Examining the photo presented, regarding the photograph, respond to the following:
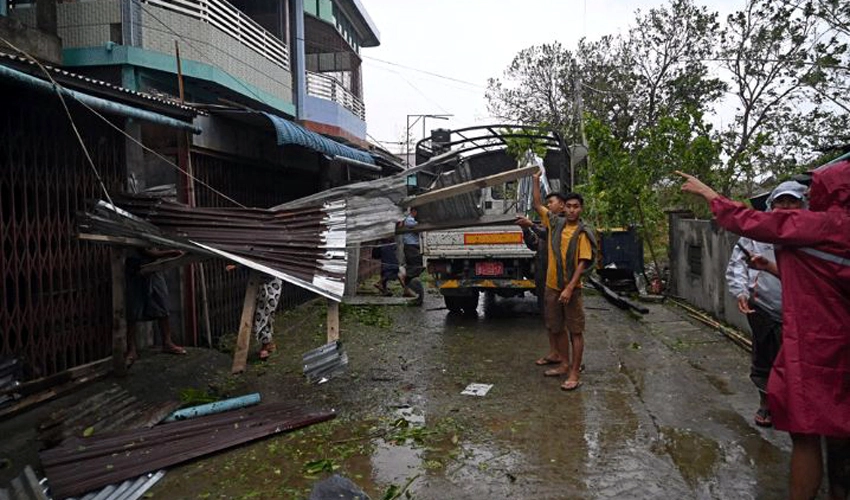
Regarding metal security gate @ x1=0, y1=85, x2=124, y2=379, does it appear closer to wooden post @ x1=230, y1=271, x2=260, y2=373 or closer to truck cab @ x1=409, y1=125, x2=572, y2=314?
wooden post @ x1=230, y1=271, x2=260, y2=373

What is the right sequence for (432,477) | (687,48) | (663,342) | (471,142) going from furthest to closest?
1. (687,48)
2. (471,142)
3. (663,342)
4. (432,477)

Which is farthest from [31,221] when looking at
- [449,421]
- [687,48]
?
[687,48]

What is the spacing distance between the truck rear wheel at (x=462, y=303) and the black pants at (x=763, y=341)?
5280 mm

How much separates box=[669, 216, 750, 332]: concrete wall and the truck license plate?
319cm

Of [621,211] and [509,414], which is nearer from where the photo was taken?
Result: [509,414]

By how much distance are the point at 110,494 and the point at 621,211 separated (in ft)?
34.8

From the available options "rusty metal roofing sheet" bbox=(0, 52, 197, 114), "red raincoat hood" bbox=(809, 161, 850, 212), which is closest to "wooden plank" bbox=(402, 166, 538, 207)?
"rusty metal roofing sheet" bbox=(0, 52, 197, 114)

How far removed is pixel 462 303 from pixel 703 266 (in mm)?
3938

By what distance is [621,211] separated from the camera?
1204 centimetres

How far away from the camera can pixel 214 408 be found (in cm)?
486

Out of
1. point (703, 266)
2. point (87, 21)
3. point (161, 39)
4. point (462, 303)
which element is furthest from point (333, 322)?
point (703, 266)

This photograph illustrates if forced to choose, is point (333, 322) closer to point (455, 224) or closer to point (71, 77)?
point (455, 224)

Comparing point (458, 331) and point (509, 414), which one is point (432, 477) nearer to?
point (509, 414)

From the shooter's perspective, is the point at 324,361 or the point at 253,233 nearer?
the point at 324,361
